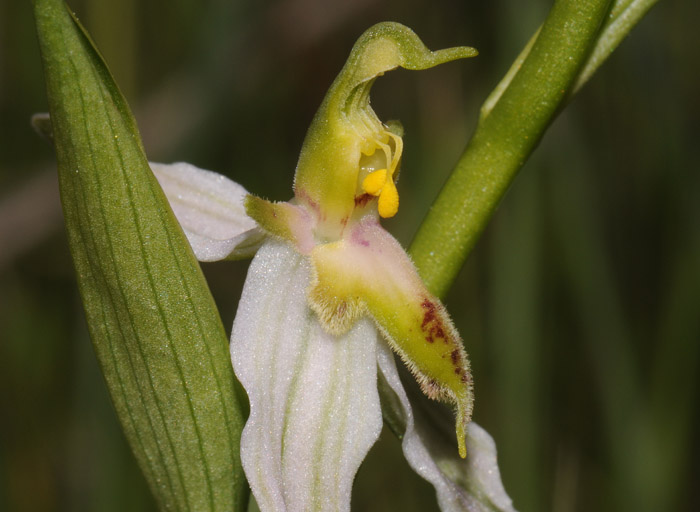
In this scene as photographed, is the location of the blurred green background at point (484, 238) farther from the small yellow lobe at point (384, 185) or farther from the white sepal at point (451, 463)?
the small yellow lobe at point (384, 185)

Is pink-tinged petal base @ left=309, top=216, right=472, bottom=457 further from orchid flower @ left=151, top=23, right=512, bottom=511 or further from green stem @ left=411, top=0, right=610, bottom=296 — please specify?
green stem @ left=411, top=0, right=610, bottom=296

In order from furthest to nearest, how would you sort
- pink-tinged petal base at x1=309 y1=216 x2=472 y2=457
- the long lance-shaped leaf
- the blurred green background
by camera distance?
the blurred green background < pink-tinged petal base at x1=309 y1=216 x2=472 y2=457 < the long lance-shaped leaf

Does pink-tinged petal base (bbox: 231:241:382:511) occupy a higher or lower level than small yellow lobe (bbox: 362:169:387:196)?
lower

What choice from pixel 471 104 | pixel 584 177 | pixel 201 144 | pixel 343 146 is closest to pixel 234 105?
pixel 201 144

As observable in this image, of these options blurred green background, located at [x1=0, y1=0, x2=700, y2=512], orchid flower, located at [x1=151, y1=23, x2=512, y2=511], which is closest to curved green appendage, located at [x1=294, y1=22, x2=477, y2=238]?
orchid flower, located at [x1=151, y1=23, x2=512, y2=511]

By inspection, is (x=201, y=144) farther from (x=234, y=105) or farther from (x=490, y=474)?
(x=490, y=474)

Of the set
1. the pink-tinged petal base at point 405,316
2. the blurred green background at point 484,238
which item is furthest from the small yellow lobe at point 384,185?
the blurred green background at point 484,238

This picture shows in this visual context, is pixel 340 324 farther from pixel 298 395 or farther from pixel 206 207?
pixel 206 207
